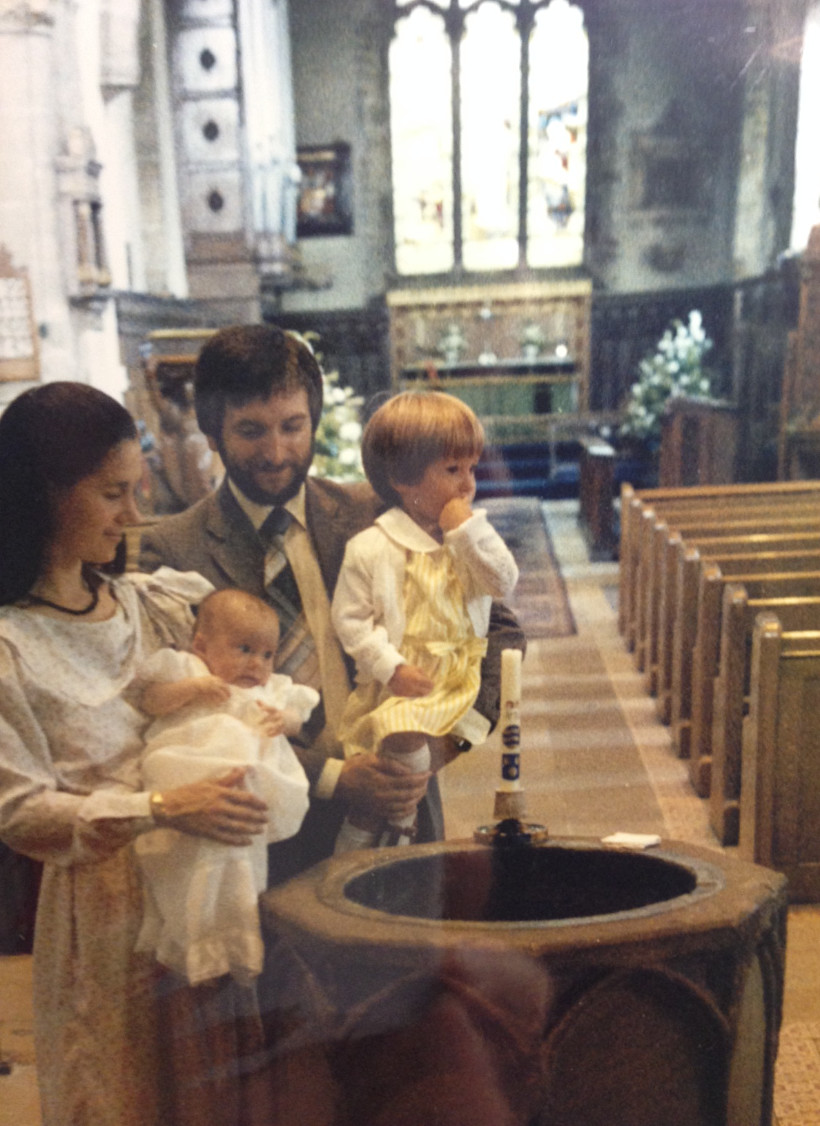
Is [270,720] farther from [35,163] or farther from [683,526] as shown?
[683,526]

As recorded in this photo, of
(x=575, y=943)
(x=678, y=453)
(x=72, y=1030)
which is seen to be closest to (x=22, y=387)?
(x=72, y=1030)

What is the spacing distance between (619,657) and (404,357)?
33.5 inches

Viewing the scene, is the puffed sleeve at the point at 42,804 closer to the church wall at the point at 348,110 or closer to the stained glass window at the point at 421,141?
the church wall at the point at 348,110

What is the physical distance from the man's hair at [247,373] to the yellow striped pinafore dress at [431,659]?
0.27 m

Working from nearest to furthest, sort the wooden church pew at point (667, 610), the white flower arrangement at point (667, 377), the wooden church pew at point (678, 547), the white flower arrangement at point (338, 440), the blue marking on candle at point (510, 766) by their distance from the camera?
1. the blue marking on candle at point (510, 766)
2. the white flower arrangement at point (338, 440)
3. the white flower arrangement at point (667, 377)
4. the wooden church pew at point (667, 610)
5. the wooden church pew at point (678, 547)

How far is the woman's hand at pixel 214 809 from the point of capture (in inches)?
48.5

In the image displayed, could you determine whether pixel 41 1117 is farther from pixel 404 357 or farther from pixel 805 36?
pixel 805 36

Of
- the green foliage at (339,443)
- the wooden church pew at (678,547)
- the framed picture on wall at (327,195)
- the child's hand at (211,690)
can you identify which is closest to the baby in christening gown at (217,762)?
the child's hand at (211,690)

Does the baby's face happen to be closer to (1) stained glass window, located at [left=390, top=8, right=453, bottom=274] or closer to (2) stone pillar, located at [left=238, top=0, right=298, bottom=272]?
(2) stone pillar, located at [left=238, top=0, right=298, bottom=272]

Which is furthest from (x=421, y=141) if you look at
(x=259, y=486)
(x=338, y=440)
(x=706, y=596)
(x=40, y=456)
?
(x=706, y=596)

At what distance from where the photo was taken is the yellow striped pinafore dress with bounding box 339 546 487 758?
1319mm

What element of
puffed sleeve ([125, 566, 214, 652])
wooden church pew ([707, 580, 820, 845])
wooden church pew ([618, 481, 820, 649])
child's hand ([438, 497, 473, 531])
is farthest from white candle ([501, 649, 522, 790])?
wooden church pew ([707, 580, 820, 845])

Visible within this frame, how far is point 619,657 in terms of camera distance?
6.84 feet

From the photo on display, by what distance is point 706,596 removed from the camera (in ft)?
8.67
